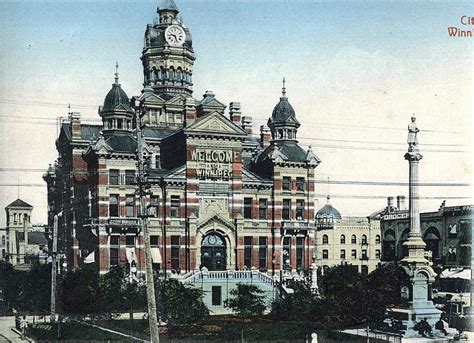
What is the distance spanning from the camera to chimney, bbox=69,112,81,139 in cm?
5544

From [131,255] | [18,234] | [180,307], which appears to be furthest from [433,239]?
[18,234]

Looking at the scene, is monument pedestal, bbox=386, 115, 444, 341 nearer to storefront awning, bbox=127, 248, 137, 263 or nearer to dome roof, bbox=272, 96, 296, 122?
storefront awning, bbox=127, 248, 137, 263

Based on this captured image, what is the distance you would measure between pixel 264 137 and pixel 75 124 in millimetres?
16623


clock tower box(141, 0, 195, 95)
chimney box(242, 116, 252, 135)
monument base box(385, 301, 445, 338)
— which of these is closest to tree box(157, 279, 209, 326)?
monument base box(385, 301, 445, 338)

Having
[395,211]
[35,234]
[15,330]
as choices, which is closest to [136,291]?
[15,330]

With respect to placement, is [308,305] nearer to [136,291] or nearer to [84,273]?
[136,291]

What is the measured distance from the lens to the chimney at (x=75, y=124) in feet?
182

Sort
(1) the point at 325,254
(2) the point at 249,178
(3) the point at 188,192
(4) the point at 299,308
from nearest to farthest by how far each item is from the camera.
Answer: (4) the point at 299,308 → (3) the point at 188,192 → (2) the point at 249,178 → (1) the point at 325,254

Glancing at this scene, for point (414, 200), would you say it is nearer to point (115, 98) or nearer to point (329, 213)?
point (115, 98)

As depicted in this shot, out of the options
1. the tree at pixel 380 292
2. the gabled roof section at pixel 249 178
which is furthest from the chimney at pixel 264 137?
the tree at pixel 380 292

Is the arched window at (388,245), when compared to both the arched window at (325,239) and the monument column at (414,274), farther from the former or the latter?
the monument column at (414,274)

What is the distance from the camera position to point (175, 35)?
63.4 metres

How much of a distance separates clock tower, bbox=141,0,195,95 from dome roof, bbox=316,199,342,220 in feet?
111

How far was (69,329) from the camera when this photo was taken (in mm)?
39125
